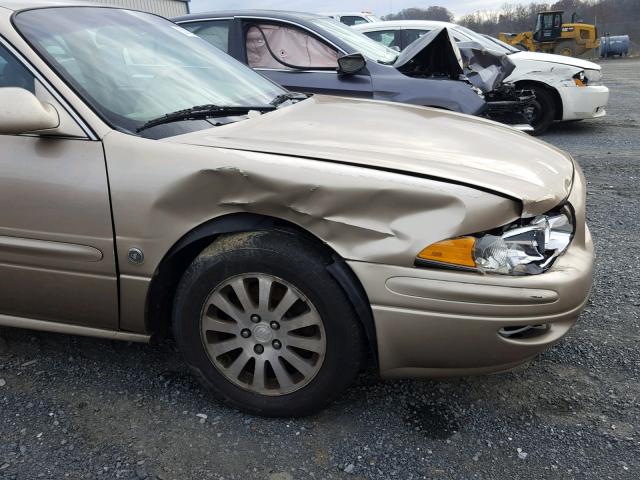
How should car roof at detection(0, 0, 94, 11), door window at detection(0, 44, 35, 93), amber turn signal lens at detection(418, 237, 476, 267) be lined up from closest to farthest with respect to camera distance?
amber turn signal lens at detection(418, 237, 476, 267) < door window at detection(0, 44, 35, 93) < car roof at detection(0, 0, 94, 11)

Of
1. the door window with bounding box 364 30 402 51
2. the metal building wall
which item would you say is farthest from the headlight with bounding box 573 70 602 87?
the metal building wall

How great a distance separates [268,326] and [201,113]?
96 centimetres

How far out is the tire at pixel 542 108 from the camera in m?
8.00

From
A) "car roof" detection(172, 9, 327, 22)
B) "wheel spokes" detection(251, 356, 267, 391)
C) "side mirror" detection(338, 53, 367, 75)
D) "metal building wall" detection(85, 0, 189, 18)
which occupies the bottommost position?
"wheel spokes" detection(251, 356, 267, 391)

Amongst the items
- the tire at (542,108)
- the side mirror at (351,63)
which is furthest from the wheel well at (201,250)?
the tire at (542,108)

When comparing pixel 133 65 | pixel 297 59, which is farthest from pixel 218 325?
Result: pixel 297 59

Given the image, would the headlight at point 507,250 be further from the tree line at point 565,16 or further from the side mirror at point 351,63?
the tree line at point 565,16

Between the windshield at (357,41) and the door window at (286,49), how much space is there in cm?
22

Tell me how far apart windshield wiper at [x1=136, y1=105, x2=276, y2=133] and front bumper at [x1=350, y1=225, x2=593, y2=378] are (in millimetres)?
987

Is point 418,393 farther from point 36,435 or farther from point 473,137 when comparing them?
point 36,435

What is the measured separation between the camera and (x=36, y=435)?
2.27m

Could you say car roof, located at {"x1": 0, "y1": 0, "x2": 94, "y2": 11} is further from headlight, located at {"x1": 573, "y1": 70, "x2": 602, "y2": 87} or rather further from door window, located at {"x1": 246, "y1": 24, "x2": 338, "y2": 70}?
headlight, located at {"x1": 573, "y1": 70, "x2": 602, "y2": 87}

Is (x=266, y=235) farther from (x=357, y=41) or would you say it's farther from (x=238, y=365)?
(x=357, y=41)

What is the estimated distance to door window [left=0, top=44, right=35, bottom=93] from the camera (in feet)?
7.57
